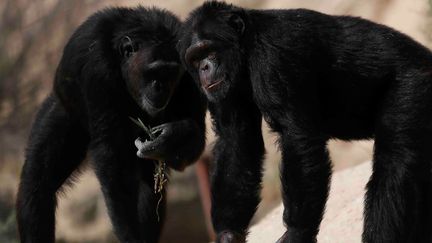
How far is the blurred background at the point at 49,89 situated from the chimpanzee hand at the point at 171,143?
5785 millimetres

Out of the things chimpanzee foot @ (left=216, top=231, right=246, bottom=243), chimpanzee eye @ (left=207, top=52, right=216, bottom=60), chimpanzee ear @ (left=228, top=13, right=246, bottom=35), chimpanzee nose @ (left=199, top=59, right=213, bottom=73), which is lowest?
chimpanzee foot @ (left=216, top=231, right=246, bottom=243)

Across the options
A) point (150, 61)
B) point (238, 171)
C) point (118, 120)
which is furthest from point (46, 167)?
point (238, 171)

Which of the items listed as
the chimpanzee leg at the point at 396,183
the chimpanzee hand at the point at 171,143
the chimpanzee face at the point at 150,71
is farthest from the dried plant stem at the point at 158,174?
the chimpanzee leg at the point at 396,183

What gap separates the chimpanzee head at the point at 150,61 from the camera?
8.27m

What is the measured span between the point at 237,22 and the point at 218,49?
28 cm

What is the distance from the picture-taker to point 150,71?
829cm

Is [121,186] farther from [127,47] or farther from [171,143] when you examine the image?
[127,47]

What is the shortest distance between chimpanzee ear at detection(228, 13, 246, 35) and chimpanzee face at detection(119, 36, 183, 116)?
51.8 inches

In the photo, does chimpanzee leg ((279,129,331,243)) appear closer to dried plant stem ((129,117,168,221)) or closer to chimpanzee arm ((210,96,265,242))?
chimpanzee arm ((210,96,265,242))

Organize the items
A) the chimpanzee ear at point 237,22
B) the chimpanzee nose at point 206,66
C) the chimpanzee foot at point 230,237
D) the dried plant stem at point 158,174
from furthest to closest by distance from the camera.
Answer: the dried plant stem at point 158,174 → the chimpanzee foot at point 230,237 → the chimpanzee nose at point 206,66 → the chimpanzee ear at point 237,22

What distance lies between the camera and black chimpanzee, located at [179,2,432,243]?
6.65 meters

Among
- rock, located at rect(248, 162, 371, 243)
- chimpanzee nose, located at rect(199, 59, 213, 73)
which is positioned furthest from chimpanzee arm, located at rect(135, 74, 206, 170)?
rock, located at rect(248, 162, 371, 243)

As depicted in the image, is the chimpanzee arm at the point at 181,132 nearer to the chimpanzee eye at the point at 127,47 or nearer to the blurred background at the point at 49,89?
the chimpanzee eye at the point at 127,47

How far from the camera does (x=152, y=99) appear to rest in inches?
325
